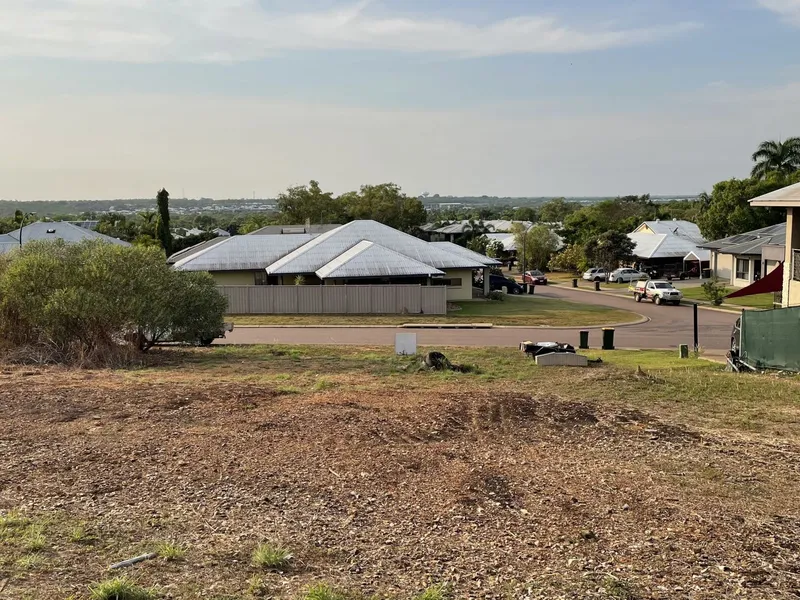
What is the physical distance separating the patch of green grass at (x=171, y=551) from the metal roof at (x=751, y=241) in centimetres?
5259

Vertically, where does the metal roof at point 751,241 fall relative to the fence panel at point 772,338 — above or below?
above

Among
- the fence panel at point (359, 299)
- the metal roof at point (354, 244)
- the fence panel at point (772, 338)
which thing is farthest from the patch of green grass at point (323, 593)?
the metal roof at point (354, 244)

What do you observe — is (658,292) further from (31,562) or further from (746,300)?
(31,562)

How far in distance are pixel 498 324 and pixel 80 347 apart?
2037 centimetres

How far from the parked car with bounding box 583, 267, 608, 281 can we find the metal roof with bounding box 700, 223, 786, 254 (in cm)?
901

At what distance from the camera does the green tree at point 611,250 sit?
221ft

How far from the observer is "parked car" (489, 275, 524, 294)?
55484 mm

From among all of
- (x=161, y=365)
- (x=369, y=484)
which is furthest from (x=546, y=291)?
(x=369, y=484)

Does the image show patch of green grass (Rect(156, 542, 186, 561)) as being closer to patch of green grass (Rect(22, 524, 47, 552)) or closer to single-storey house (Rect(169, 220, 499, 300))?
patch of green grass (Rect(22, 524, 47, 552))

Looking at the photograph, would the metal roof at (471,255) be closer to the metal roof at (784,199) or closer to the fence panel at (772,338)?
the metal roof at (784,199)

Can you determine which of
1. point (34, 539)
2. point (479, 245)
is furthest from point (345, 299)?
point (479, 245)

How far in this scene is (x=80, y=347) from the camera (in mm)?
22719

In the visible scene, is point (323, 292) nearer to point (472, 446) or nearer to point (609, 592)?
point (472, 446)

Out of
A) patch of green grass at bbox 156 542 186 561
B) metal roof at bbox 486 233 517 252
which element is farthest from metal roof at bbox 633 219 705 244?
patch of green grass at bbox 156 542 186 561
